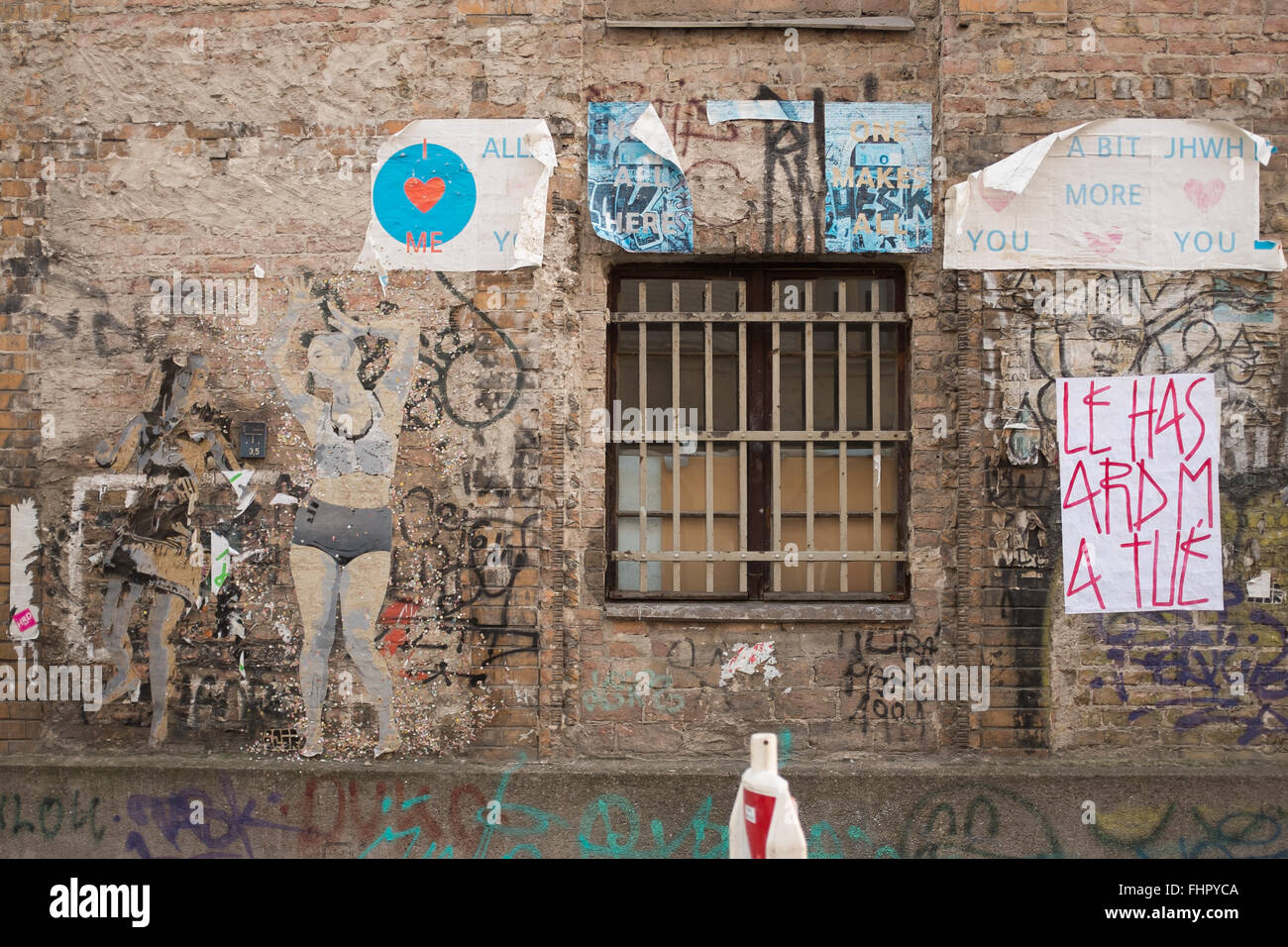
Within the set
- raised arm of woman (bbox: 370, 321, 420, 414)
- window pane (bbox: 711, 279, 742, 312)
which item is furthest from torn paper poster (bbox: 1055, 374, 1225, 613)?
raised arm of woman (bbox: 370, 321, 420, 414)

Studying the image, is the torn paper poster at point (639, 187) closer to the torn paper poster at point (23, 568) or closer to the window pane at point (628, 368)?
the window pane at point (628, 368)

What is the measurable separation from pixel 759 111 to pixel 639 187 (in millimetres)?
668

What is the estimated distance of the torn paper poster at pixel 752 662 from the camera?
4.81 m

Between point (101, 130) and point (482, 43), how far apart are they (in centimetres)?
185

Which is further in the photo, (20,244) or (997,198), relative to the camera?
(20,244)

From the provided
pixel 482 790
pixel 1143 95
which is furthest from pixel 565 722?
pixel 1143 95

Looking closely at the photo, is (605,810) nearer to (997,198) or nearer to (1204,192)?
(997,198)

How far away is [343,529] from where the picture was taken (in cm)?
482

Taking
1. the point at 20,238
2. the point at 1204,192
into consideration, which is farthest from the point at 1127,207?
the point at 20,238

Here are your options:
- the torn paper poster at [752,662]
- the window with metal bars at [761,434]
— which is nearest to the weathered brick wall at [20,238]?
the window with metal bars at [761,434]

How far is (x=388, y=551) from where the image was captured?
15.8ft

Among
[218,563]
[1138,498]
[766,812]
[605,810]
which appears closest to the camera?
[766,812]

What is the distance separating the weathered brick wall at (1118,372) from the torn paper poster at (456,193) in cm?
197

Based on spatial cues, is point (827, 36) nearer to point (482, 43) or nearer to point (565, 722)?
point (482, 43)
